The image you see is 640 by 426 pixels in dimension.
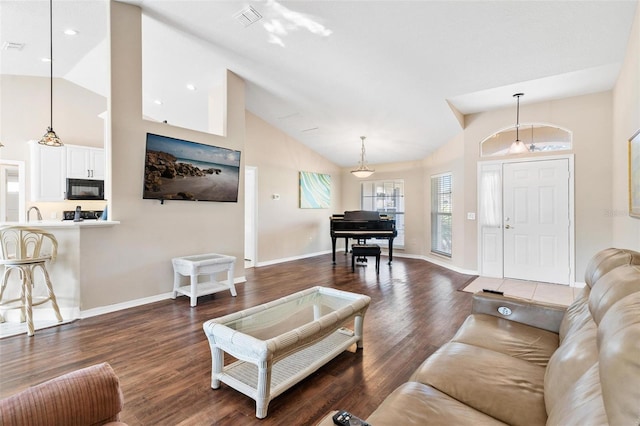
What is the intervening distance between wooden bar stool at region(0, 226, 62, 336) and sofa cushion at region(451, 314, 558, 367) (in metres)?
3.91

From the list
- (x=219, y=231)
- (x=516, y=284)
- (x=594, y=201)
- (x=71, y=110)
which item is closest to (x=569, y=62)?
(x=594, y=201)

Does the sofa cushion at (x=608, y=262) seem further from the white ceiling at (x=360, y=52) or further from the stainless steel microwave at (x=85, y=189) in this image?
the stainless steel microwave at (x=85, y=189)

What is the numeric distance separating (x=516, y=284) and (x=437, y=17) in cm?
419

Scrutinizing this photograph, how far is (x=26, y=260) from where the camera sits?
2.97m

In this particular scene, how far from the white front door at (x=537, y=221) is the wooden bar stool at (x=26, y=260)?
256 inches

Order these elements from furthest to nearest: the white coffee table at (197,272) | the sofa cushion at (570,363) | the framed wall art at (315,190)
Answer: the framed wall art at (315,190) → the white coffee table at (197,272) → the sofa cushion at (570,363)

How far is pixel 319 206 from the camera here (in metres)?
8.12

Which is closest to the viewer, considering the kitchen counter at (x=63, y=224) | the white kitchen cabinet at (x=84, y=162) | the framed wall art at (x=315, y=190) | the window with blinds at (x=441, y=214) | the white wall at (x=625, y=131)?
the white wall at (x=625, y=131)

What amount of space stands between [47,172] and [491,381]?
7285mm

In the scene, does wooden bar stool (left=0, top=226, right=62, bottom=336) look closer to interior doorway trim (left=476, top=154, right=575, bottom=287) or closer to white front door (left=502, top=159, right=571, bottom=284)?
interior doorway trim (left=476, top=154, right=575, bottom=287)

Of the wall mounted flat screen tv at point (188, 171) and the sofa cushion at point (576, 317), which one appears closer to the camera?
the sofa cushion at point (576, 317)

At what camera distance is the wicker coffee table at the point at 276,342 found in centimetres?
183

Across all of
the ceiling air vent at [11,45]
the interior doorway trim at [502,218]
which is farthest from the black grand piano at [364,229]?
the ceiling air vent at [11,45]

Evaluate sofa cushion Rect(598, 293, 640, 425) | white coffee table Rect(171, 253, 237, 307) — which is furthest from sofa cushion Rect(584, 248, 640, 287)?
white coffee table Rect(171, 253, 237, 307)
